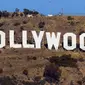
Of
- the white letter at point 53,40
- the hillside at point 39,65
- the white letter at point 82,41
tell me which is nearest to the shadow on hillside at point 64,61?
the hillside at point 39,65

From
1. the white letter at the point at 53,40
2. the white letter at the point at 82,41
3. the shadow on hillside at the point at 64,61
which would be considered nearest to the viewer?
the shadow on hillside at the point at 64,61

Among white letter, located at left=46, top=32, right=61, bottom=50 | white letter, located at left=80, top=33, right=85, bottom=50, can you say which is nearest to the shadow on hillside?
white letter, located at left=46, top=32, right=61, bottom=50

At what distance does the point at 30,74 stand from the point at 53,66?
3502 millimetres

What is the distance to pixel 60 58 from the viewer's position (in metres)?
64.9

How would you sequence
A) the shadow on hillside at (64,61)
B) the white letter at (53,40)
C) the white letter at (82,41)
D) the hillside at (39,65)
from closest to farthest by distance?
1. the hillside at (39,65)
2. the shadow on hillside at (64,61)
3. the white letter at (53,40)
4. the white letter at (82,41)

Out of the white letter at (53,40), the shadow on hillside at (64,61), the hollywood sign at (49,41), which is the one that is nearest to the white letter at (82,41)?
the hollywood sign at (49,41)

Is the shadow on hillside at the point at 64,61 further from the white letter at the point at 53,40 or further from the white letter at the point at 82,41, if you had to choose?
the white letter at the point at 82,41

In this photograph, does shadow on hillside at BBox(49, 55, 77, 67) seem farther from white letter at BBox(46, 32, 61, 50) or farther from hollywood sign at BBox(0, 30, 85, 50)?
hollywood sign at BBox(0, 30, 85, 50)

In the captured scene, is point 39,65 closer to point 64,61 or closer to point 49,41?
point 64,61

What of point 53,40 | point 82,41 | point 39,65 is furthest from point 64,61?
point 82,41

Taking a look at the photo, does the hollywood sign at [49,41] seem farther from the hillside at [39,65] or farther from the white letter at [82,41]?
the hillside at [39,65]

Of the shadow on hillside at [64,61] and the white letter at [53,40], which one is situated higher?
the white letter at [53,40]

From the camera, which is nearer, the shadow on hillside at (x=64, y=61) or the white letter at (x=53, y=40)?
the shadow on hillside at (x=64, y=61)

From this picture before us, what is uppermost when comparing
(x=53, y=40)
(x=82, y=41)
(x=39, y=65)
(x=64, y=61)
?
(x=53, y=40)
